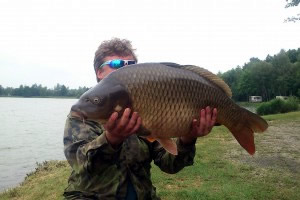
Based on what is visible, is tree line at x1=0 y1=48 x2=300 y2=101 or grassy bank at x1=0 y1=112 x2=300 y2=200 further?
tree line at x1=0 y1=48 x2=300 y2=101

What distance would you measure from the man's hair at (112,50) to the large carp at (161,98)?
78 centimetres

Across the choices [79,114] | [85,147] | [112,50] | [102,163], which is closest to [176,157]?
[102,163]

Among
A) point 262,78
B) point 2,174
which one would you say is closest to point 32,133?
point 2,174

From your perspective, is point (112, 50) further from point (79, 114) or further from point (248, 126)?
point (248, 126)

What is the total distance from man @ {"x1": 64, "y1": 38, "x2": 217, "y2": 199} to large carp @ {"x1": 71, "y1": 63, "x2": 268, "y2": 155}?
3.8 inches

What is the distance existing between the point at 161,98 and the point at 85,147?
755mm

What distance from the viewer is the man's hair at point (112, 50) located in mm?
2912

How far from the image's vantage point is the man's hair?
115 inches

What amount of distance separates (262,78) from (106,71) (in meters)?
60.0

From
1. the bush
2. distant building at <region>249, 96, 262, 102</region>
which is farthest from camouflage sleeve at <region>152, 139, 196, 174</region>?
distant building at <region>249, 96, 262, 102</region>

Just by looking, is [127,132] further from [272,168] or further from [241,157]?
[241,157]

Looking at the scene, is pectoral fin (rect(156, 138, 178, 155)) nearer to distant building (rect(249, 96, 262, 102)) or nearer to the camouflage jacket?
the camouflage jacket

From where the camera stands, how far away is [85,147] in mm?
2463

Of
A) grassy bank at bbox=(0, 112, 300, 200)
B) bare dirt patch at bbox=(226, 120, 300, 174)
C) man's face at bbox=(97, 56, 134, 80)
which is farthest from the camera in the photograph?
bare dirt patch at bbox=(226, 120, 300, 174)
